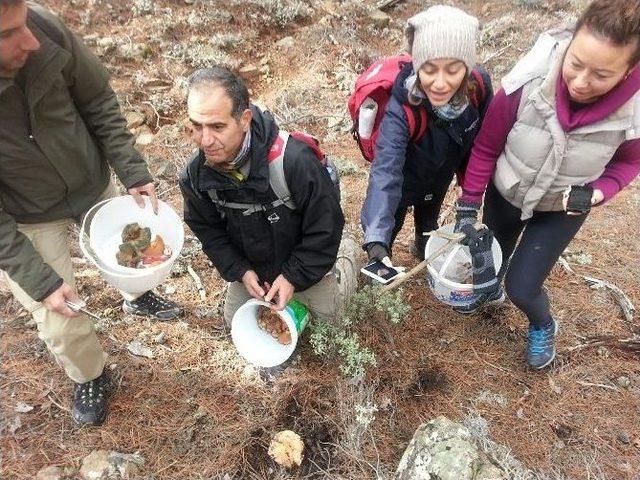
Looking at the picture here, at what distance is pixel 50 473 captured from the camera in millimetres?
2691

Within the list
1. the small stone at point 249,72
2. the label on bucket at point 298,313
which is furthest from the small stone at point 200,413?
the small stone at point 249,72

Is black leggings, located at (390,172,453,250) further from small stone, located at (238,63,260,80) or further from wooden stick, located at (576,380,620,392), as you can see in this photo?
small stone, located at (238,63,260,80)

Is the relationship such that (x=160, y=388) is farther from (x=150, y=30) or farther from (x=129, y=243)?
(x=150, y=30)

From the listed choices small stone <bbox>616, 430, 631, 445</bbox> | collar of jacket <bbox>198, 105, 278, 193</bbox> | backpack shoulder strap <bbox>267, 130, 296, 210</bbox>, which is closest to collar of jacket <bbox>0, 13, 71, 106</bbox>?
collar of jacket <bbox>198, 105, 278, 193</bbox>

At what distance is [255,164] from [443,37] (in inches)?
42.6

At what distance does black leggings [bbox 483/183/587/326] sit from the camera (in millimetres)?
2645

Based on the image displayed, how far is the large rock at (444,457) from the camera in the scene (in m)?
2.32

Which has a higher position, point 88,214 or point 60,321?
point 88,214

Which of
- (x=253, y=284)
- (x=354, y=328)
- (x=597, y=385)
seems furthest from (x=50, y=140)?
(x=597, y=385)

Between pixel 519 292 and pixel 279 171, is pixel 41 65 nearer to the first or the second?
pixel 279 171

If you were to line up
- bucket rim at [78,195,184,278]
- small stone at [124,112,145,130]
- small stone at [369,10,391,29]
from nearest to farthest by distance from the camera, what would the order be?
bucket rim at [78,195,184,278], small stone at [124,112,145,130], small stone at [369,10,391,29]

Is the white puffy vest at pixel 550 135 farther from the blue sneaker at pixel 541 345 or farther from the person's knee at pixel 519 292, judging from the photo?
the blue sneaker at pixel 541 345

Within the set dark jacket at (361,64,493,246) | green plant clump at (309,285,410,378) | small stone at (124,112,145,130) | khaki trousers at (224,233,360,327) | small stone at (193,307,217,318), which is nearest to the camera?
dark jacket at (361,64,493,246)

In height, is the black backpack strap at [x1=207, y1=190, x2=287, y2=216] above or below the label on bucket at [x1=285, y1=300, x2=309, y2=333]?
above
